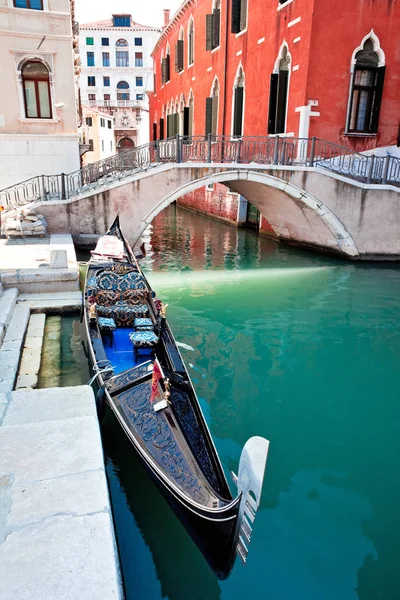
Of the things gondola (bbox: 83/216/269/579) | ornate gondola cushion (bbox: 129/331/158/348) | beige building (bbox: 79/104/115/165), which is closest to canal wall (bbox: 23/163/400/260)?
gondola (bbox: 83/216/269/579)

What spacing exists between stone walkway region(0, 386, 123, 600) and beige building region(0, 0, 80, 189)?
9636 millimetres

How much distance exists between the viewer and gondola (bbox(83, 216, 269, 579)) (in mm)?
2270

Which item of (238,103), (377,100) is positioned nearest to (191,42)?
(238,103)

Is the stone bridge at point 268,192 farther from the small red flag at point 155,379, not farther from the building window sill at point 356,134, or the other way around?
the small red flag at point 155,379

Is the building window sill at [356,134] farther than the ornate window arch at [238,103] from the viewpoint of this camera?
No

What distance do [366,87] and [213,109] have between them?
222 inches

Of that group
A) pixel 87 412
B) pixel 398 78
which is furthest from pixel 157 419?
pixel 398 78

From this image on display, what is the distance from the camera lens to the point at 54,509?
6.63 feet

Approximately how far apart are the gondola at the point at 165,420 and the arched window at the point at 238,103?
8680mm

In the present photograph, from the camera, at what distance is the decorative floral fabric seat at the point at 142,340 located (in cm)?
427

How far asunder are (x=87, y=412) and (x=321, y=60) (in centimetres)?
898

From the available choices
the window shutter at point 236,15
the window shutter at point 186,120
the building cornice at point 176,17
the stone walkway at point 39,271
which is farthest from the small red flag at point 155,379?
the building cornice at point 176,17

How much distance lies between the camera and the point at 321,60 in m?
9.23

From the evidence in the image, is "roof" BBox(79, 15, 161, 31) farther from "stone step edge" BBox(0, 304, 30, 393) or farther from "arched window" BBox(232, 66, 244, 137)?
"stone step edge" BBox(0, 304, 30, 393)
